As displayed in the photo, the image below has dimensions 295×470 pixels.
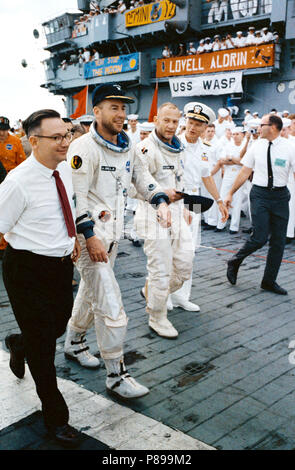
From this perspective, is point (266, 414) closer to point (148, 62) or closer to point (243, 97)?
point (243, 97)

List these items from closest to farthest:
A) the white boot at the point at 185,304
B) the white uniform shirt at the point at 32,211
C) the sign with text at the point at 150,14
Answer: the white uniform shirt at the point at 32,211
the white boot at the point at 185,304
the sign with text at the point at 150,14

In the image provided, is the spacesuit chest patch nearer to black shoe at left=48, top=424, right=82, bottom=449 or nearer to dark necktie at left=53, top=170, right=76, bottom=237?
dark necktie at left=53, top=170, right=76, bottom=237

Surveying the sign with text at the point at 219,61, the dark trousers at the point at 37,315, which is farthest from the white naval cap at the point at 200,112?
the sign with text at the point at 219,61

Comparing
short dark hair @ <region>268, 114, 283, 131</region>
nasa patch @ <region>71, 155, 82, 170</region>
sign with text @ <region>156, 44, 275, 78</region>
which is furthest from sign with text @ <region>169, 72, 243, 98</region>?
nasa patch @ <region>71, 155, 82, 170</region>

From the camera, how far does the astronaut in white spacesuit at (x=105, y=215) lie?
3014 millimetres

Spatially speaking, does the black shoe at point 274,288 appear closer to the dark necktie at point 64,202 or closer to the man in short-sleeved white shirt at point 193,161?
the man in short-sleeved white shirt at point 193,161

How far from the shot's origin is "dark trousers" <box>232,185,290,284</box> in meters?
5.59

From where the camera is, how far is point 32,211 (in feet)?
8.16

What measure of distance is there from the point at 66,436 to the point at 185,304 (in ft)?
8.88

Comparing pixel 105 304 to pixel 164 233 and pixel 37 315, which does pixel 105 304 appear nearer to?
pixel 37 315

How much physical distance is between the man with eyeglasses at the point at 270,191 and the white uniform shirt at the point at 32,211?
3345mm

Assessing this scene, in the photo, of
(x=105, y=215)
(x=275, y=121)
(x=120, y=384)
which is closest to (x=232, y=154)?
(x=275, y=121)

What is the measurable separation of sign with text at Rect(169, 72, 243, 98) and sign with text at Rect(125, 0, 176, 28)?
3782mm

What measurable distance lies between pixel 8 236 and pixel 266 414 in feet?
7.11
